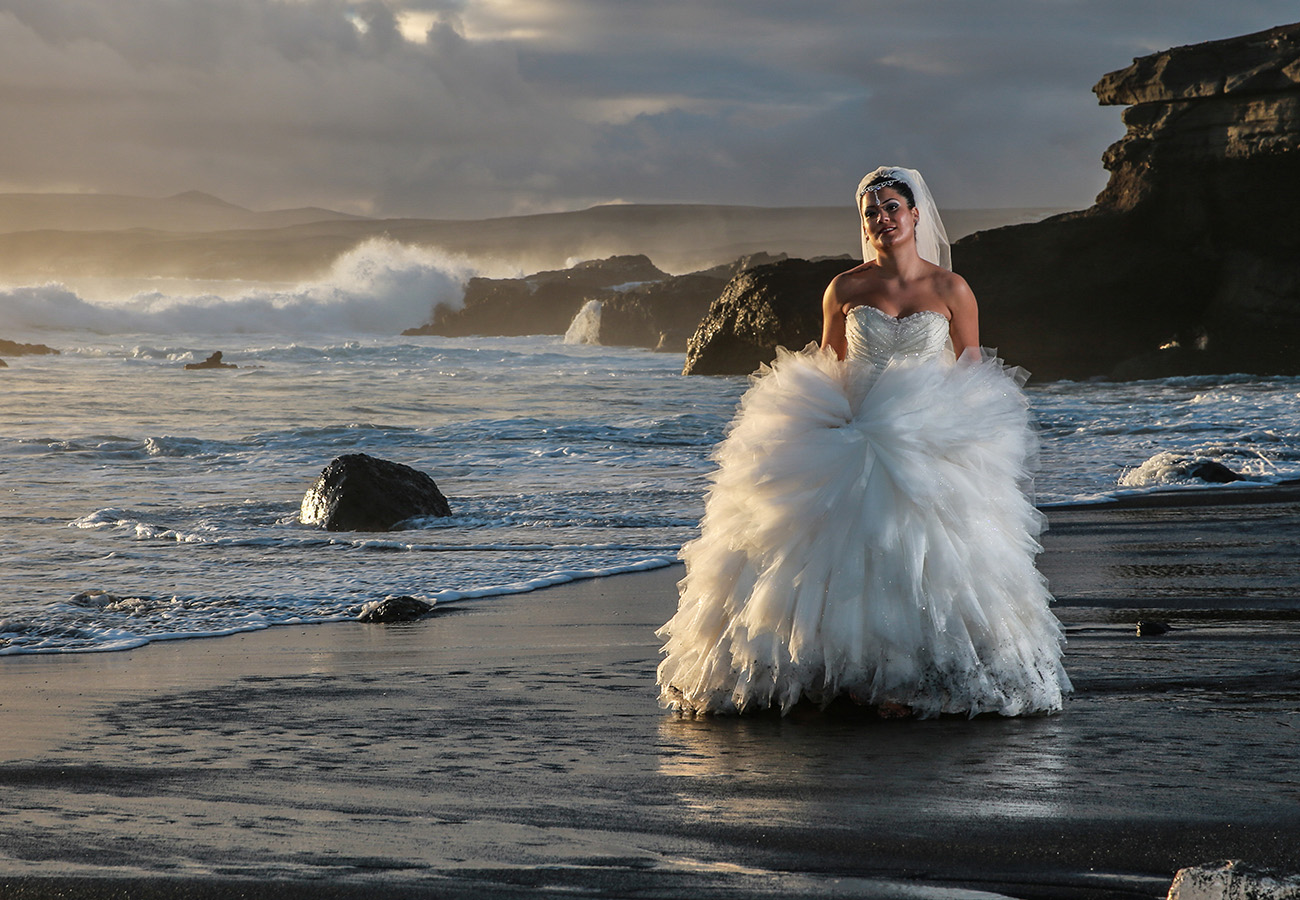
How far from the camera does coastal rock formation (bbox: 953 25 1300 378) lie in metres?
25.8

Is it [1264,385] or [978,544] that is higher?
[1264,385]

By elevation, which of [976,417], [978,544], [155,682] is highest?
[976,417]

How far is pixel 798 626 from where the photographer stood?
11.6 feet

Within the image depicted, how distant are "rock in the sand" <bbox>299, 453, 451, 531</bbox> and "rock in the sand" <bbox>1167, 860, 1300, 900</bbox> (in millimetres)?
8006

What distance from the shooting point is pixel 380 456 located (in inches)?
600

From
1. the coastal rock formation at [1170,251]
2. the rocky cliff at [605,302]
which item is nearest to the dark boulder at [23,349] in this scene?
the rocky cliff at [605,302]

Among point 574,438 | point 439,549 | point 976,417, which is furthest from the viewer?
point 574,438

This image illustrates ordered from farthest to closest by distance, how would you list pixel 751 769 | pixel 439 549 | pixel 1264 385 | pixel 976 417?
pixel 1264 385 < pixel 439 549 < pixel 976 417 < pixel 751 769

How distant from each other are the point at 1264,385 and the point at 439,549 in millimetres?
19554

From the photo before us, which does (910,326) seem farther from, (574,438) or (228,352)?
(228,352)

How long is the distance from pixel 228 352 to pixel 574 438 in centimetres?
2859

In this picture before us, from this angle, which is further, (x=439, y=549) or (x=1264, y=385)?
(x=1264, y=385)

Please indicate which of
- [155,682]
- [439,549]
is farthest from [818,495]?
[439,549]

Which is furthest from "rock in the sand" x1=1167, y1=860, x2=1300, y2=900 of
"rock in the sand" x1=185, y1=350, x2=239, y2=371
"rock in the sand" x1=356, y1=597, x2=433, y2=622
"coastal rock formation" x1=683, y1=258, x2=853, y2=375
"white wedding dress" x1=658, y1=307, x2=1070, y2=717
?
"rock in the sand" x1=185, y1=350, x2=239, y2=371
